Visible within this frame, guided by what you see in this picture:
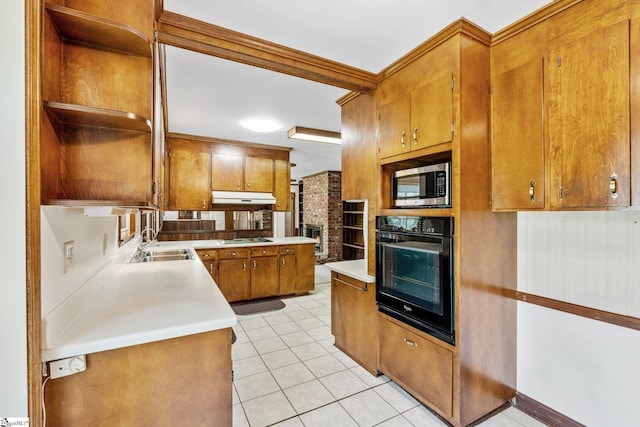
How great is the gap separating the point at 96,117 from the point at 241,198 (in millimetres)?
3659

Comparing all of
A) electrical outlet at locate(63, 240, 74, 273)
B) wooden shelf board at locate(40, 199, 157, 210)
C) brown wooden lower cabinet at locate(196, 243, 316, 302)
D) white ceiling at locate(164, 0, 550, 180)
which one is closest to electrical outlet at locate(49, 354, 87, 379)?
electrical outlet at locate(63, 240, 74, 273)

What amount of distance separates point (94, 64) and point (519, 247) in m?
2.66

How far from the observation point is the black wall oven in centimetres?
181

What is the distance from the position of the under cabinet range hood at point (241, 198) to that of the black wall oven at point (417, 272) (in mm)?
2910

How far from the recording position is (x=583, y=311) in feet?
5.87

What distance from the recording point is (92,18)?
3.55 ft

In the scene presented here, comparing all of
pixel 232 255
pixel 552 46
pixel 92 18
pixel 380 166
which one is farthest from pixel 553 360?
pixel 232 255

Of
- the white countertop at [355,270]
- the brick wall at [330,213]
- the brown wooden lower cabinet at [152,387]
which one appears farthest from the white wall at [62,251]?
the brick wall at [330,213]

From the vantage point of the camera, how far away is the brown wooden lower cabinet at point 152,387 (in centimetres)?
114

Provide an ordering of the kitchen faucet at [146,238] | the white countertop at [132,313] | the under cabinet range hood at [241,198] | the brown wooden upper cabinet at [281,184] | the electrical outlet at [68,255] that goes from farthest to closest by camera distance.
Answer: the brown wooden upper cabinet at [281,184] → the under cabinet range hood at [241,198] → the kitchen faucet at [146,238] → the electrical outlet at [68,255] → the white countertop at [132,313]

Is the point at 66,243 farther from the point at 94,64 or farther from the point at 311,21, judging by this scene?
the point at 311,21

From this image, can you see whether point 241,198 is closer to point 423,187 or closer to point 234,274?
point 234,274

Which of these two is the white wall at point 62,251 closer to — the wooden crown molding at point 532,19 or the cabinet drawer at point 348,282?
the cabinet drawer at point 348,282

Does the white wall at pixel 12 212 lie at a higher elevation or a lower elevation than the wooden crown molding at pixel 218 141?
lower
